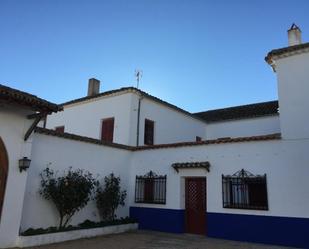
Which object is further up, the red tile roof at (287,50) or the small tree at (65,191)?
the red tile roof at (287,50)

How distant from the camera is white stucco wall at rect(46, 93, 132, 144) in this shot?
49.7 ft

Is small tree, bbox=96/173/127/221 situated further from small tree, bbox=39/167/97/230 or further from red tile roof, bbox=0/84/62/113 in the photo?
red tile roof, bbox=0/84/62/113

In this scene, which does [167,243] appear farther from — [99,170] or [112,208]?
[99,170]

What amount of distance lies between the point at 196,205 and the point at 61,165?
18.1 ft

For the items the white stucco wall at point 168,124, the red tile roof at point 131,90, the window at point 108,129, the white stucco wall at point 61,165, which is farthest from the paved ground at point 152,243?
the red tile roof at point 131,90

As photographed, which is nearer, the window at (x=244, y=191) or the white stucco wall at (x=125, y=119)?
the window at (x=244, y=191)

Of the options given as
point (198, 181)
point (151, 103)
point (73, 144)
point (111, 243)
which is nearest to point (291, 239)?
point (198, 181)

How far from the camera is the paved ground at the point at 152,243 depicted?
8891 millimetres

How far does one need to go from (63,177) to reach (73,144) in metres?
1.34

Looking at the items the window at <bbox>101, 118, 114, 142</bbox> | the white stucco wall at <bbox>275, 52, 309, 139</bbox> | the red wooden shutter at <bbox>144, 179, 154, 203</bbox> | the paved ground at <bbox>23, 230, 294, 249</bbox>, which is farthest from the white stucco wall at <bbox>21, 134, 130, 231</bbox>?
the white stucco wall at <bbox>275, 52, 309, 139</bbox>

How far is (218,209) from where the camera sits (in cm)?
1090

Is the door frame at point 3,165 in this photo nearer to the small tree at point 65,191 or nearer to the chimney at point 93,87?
the small tree at point 65,191

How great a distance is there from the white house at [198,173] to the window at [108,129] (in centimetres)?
72

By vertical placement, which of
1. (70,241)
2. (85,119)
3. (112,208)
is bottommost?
(70,241)
